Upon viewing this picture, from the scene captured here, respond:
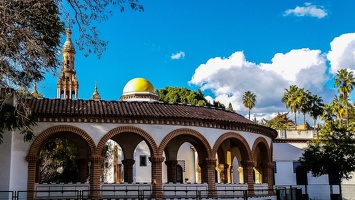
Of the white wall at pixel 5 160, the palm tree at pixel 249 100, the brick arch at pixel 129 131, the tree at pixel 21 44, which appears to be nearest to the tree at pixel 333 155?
the brick arch at pixel 129 131

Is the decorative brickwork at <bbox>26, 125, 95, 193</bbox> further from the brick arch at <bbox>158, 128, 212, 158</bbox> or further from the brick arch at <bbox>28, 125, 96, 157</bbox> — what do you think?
the brick arch at <bbox>158, 128, 212, 158</bbox>

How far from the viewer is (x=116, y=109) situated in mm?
21531

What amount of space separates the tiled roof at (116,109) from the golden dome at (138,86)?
11728 mm

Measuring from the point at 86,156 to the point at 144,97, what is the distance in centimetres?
1187

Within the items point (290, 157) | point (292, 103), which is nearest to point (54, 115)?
point (290, 157)

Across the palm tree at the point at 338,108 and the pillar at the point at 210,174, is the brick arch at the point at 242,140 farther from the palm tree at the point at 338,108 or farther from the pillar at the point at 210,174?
the palm tree at the point at 338,108

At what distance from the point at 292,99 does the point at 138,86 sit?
84.5ft

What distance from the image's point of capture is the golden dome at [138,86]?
Answer: 117 ft

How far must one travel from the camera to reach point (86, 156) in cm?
2395

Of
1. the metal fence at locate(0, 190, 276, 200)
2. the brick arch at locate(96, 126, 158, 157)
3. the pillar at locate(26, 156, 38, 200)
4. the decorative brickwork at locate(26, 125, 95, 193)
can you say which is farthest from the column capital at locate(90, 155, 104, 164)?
the pillar at locate(26, 156, 38, 200)

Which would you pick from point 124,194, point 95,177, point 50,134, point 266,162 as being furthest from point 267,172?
point 50,134

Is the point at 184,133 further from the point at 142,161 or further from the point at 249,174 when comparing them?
the point at 142,161

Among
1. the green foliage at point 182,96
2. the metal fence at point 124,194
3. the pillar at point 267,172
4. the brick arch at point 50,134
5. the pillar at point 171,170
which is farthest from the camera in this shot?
the green foliage at point 182,96

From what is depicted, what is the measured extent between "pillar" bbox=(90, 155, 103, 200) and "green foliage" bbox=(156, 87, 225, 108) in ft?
120
